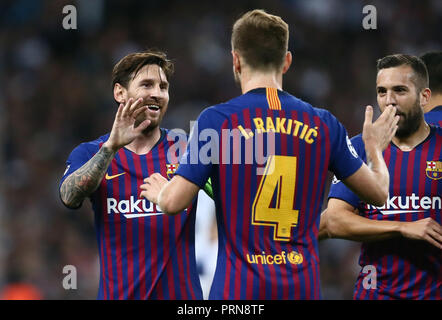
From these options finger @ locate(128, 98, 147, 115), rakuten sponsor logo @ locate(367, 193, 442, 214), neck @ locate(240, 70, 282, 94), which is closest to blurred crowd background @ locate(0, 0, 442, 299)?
rakuten sponsor logo @ locate(367, 193, 442, 214)

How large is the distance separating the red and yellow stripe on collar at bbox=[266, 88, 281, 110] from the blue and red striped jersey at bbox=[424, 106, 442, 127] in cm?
208

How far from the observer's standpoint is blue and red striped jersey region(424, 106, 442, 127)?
17.2 ft

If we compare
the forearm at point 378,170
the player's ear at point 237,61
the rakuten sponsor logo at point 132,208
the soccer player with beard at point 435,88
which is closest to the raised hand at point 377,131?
the forearm at point 378,170

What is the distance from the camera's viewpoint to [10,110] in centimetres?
1141

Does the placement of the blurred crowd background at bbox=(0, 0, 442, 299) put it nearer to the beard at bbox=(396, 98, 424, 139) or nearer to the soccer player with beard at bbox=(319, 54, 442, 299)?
the soccer player with beard at bbox=(319, 54, 442, 299)

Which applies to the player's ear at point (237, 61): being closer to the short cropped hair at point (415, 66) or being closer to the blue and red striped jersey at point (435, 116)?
the short cropped hair at point (415, 66)

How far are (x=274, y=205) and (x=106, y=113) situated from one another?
820 cm

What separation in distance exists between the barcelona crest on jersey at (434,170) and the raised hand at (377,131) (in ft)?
3.35

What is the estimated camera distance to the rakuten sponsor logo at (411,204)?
4699mm

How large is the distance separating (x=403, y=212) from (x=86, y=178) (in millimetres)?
2062

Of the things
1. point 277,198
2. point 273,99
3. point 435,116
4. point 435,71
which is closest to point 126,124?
point 273,99

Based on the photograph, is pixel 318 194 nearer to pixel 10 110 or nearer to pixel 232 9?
pixel 10 110

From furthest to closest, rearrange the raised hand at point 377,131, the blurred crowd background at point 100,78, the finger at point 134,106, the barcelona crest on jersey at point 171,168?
the blurred crowd background at point 100,78 → the barcelona crest on jersey at point 171,168 → the finger at point 134,106 → the raised hand at point 377,131

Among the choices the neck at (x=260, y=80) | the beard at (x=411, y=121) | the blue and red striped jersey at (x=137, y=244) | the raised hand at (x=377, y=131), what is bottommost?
the blue and red striped jersey at (x=137, y=244)
